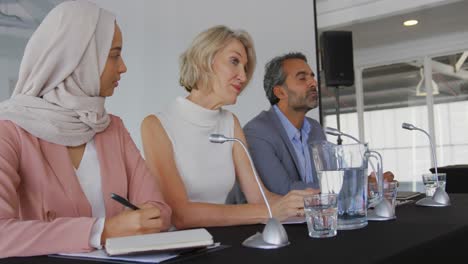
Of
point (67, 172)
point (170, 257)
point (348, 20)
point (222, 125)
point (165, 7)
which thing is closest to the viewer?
point (170, 257)

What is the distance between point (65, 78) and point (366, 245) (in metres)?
0.95

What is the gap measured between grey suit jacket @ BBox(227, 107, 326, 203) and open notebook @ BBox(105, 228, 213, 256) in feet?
3.65

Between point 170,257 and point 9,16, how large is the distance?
271 cm

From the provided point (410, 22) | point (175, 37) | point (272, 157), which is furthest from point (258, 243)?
point (410, 22)

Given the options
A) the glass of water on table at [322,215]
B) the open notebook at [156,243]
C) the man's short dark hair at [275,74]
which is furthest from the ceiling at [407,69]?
the open notebook at [156,243]

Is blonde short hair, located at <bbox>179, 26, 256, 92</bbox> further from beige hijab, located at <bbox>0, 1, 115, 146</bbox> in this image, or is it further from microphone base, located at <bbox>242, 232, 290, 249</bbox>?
microphone base, located at <bbox>242, 232, 290, 249</bbox>

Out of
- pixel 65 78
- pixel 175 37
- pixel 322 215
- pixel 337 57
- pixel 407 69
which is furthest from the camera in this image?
pixel 407 69

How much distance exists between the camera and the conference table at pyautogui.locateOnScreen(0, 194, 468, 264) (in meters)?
0.93

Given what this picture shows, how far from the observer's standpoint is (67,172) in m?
1.37

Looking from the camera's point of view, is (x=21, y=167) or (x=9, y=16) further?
(x=9, y=16)

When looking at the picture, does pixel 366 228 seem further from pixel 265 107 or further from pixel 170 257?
pixel 265 107

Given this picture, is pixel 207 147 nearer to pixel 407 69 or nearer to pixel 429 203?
pixel 429 203

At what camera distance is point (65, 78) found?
145 centimetres

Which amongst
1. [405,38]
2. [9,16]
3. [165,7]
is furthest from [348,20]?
[9,16]
